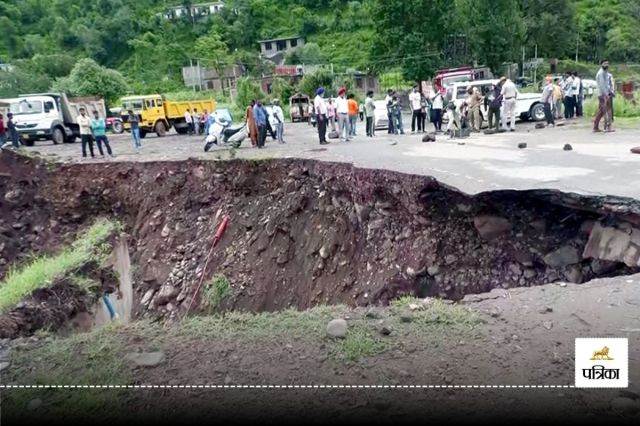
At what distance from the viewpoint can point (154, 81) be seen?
161 feet

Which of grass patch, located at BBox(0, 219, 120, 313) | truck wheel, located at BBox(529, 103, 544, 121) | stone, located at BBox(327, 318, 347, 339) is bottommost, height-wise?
grass patch, located at BBox(0, 219, 120, 313)

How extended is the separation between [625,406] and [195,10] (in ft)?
165

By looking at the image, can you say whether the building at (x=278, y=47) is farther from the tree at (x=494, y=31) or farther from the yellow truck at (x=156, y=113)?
the yellow truck at (x=156, y=113)

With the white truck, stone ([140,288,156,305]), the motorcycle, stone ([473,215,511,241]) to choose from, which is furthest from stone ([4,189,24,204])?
stone ([473,215,511,241])

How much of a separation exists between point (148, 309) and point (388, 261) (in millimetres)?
5314

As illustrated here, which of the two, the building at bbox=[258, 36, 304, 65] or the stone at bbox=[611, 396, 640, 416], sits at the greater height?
the building at bbox=[258, 36, 304, 65]

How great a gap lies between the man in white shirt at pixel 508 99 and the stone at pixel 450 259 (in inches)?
334

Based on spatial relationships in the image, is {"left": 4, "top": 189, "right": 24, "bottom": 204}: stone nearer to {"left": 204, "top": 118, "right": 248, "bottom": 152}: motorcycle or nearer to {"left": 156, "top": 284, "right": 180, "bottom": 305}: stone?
{"left": 204, "top": 118, "right": 248, "bottom": 152}: motorcycle

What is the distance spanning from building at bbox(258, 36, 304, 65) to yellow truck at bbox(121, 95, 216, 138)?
23.0 metres

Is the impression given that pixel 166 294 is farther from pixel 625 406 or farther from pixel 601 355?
pixel 625 406

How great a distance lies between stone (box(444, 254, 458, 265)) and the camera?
24.8 feet

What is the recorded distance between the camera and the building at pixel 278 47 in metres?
49.3

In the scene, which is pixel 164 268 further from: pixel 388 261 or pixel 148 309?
pixel 388 261

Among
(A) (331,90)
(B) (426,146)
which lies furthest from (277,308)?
(A) (331,90)
